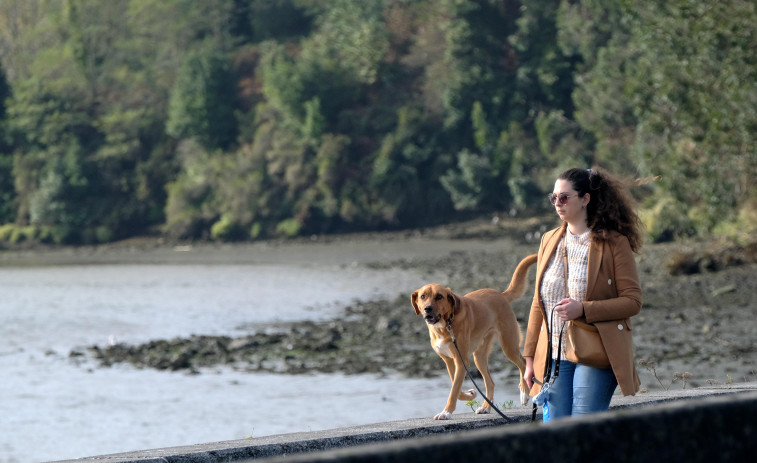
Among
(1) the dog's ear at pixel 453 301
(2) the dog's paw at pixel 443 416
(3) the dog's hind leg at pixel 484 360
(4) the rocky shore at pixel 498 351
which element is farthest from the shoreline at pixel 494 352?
(2) the dog's paw at pixel 443 416

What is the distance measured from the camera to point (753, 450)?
2787 mm

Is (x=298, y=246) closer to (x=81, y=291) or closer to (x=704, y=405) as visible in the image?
(x=81, y=291)

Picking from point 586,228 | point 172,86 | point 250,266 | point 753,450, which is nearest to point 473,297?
point 586,228

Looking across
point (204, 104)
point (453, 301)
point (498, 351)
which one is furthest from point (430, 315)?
point (204, 104)

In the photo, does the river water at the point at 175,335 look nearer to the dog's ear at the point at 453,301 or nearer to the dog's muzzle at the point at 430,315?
the dog's ear at the point at 453,301

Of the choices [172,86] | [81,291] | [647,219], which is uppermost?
[172,86]

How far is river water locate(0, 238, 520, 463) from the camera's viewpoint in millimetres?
15969

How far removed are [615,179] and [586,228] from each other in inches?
12.2

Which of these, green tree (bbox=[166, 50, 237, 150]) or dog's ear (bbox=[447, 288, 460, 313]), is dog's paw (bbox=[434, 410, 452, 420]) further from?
green tree (bbox=[166, 50, 237, 150])

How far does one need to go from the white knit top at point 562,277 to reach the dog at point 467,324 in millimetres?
868

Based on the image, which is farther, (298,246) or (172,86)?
(172,86)

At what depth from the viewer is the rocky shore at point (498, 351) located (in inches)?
681

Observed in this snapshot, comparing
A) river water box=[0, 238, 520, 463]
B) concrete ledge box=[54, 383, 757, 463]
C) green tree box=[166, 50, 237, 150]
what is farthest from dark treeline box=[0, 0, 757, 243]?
concrete ledge box=[54, 383, 757, 463]

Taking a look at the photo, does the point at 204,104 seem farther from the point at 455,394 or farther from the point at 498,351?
the point at 455,394
